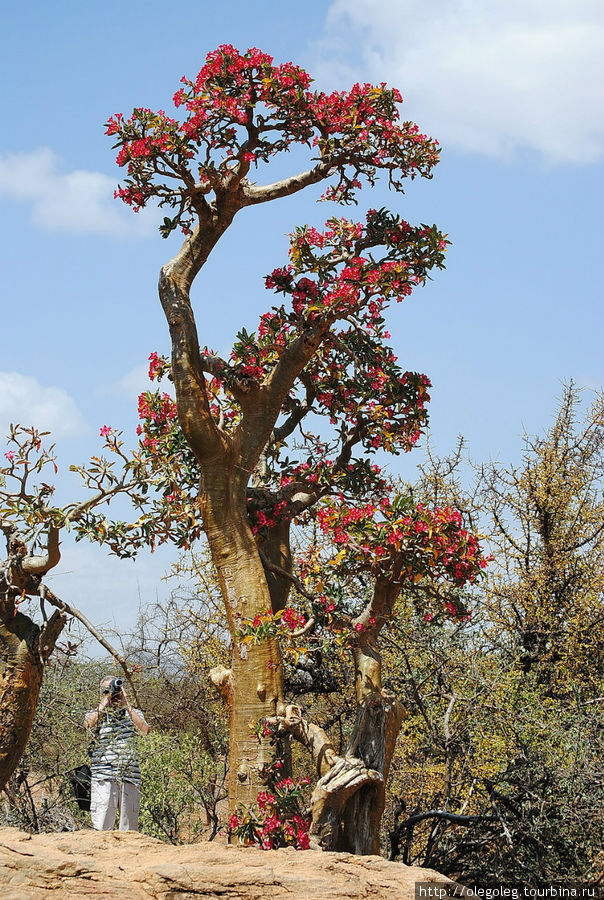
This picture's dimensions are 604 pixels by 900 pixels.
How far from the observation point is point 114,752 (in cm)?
793

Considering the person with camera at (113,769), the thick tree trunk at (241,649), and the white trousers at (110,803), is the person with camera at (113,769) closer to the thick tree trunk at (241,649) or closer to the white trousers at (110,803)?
the white trousers at (110,803)

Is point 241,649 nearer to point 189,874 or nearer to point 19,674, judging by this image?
point 19,674

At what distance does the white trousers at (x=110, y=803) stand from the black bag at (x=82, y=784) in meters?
0.34

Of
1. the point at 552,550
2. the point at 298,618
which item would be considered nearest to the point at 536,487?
the point at 552,550

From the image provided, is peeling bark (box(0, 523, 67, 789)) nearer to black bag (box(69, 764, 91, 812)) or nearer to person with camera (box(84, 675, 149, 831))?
person with camera (box(84, 675, 149, 831))

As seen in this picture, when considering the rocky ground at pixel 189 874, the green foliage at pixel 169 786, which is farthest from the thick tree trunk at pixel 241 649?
the green foliage at pixel 169 786

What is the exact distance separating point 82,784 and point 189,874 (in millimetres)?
4602

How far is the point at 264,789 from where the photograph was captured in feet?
23.1

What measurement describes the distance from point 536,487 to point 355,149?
7183 millimetres

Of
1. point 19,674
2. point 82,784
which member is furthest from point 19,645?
point 82,784

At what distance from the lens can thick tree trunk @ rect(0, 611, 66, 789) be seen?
654 centimetres

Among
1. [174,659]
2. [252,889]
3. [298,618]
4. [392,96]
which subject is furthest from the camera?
[174,659]

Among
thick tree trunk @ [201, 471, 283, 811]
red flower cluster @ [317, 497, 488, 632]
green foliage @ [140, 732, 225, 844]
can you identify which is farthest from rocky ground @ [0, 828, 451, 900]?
green foliage @ [140, 732, 225, 844]

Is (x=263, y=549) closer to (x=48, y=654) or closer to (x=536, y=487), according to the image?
(x=48, y=654)
